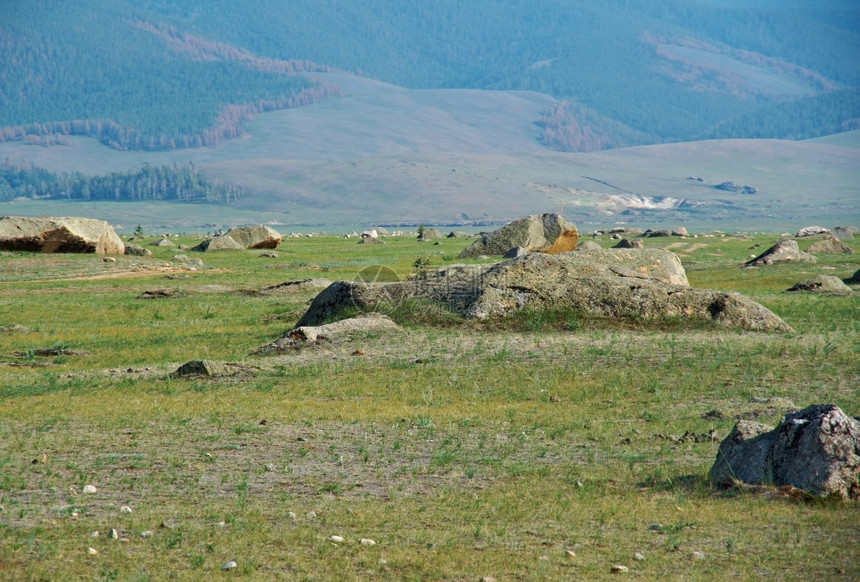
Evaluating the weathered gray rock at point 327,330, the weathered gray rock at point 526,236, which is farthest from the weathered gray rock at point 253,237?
the weathered gray rock at point 327,330

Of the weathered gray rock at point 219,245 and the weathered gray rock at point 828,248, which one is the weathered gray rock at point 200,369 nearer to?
the weathered gray rock at point 828,248

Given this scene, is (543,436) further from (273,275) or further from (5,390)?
(273,275)

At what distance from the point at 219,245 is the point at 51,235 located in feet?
55.9

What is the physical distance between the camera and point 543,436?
15.4 metres

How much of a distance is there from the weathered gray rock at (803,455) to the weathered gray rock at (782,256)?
144ft

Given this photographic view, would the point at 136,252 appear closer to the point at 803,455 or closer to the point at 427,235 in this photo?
the point at 427,235

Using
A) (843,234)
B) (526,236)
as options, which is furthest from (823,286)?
(843,234)

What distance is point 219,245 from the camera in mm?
74250

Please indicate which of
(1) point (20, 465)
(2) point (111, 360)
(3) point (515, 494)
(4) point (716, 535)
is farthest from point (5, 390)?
(4) point (716, 535)

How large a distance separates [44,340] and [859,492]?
23.4 meters

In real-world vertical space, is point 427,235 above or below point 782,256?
below

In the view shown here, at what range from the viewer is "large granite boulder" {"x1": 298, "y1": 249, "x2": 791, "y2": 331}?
86.3 ft

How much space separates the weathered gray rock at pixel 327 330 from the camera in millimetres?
24219

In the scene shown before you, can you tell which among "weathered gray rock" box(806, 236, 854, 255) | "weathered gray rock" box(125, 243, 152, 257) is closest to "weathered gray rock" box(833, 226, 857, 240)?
"weathered gray rock" box(806, 236, 854, 255)
